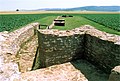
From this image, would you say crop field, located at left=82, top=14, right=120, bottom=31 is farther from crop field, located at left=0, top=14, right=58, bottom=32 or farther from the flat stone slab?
the flat stone slab

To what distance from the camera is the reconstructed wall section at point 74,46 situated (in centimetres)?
778

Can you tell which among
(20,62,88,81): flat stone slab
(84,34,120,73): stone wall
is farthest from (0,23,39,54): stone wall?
(84,34,120,73): stone wall

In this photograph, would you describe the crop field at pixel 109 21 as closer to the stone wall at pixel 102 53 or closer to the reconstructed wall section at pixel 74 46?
the reconstructed wall section at pixel 74 46

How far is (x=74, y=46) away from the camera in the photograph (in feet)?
28.9

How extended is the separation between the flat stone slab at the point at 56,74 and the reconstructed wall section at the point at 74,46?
610mm

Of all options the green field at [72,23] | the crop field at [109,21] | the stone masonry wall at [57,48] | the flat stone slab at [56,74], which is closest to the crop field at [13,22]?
the green field at [72,23]

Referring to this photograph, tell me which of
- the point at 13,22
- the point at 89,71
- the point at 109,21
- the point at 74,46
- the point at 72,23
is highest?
the point at 74,46

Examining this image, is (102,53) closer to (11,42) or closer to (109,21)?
(11,42)

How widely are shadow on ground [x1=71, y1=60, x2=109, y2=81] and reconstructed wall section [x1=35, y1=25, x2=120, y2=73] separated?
21 cm

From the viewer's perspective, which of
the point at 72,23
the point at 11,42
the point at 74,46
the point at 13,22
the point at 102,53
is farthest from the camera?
the point at 13,22

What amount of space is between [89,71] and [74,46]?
5.13ft

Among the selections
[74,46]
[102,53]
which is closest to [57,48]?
[74,46]

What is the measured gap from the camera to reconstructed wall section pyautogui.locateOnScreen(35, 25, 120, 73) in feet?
25.5

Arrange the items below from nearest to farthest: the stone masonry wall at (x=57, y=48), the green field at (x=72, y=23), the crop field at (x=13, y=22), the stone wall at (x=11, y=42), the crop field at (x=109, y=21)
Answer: the stone wall at (x=11, y=42) → the stone masonry wall at (x=57, y=48) → the green field at (x=72, y=23) → the crop field at (x=13, y=22) → the crop field at (x=109, y=21)
